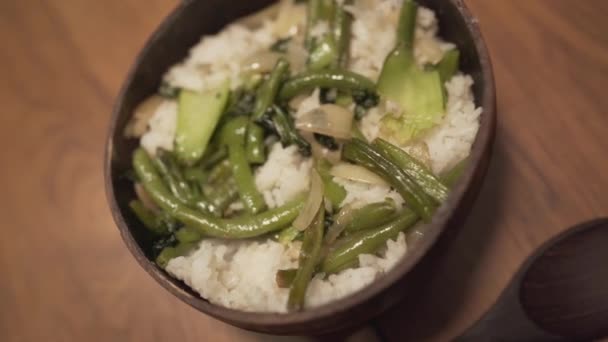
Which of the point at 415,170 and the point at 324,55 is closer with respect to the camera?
the point at 415,170

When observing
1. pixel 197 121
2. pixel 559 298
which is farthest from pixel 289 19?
pixel 559 298

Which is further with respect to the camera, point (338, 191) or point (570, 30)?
point (570, 30)

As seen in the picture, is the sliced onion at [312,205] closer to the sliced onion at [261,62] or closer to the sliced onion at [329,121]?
the sliced onion at [329,121]

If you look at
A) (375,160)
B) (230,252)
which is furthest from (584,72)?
(230,252)

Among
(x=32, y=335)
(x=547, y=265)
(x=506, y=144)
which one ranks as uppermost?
(x=506, y=144)

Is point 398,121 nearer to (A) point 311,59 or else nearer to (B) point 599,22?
(A) point 311,59

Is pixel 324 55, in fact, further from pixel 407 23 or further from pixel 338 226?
pixel 338 226
